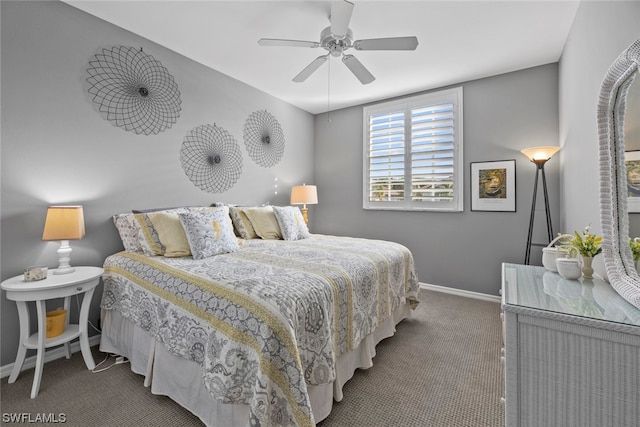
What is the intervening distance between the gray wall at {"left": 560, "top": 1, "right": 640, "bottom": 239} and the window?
1.10 meters

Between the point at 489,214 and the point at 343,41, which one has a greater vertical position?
the point at 343,41

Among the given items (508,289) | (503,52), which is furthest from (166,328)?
(503,52)

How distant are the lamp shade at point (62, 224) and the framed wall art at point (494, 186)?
4048mm

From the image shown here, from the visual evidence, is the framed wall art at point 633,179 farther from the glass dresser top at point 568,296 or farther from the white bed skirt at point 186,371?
the white bed skirt at point 186,371

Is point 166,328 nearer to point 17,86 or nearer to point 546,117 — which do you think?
point 17,86

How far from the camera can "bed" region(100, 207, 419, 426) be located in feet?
4.10

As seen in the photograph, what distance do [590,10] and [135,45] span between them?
3.70m

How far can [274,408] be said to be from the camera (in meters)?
1.22

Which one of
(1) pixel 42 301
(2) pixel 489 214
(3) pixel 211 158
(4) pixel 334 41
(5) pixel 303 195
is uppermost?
(4) pixel 334 41

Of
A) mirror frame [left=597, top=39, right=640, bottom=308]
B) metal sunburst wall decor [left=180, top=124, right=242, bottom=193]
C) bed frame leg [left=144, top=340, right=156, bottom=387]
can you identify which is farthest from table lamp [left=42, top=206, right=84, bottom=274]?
mirror frame [left=597, top=39, right=640, bottom=308]

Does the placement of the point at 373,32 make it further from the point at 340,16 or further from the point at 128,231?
the point at 128,231

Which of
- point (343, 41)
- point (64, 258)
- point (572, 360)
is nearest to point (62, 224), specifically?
point (64, 258)

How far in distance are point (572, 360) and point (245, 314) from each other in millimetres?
1294

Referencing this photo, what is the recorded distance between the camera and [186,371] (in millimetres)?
1577
